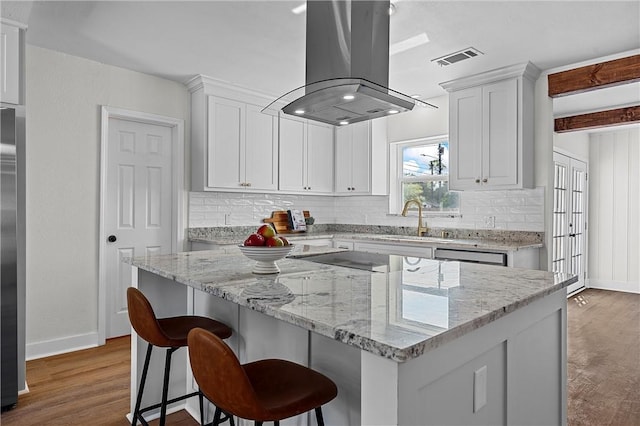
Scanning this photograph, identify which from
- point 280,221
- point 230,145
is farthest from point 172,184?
point 280,221

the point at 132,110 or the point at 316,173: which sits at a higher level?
the point at 132,110

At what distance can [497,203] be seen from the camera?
415cm

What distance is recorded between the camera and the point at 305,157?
4996 mm

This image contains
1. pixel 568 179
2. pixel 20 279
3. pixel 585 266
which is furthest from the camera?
pixel 585 266

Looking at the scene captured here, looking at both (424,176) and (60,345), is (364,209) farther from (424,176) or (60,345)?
(60,345)

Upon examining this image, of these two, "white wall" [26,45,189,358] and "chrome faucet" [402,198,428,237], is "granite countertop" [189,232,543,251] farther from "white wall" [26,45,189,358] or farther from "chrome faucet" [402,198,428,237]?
"white wall" [26,45,189,358]

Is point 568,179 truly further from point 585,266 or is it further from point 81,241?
point 81,241

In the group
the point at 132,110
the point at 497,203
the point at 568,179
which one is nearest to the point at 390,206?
the point at 497,203

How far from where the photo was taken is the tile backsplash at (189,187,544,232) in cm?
395

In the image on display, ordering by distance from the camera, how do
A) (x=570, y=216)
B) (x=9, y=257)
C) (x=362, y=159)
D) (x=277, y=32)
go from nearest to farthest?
1. (x=9, y=257)
2. (x=277, y=32)
3. (x=362, y=159)
4. (x=570, y=216)

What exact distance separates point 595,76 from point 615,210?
364 centimetres

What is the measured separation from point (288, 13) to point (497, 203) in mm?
2791

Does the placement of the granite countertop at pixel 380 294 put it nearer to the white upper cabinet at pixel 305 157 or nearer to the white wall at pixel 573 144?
the white upper cabinet at pixel 305 157

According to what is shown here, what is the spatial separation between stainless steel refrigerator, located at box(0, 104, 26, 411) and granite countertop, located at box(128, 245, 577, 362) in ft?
2.95
